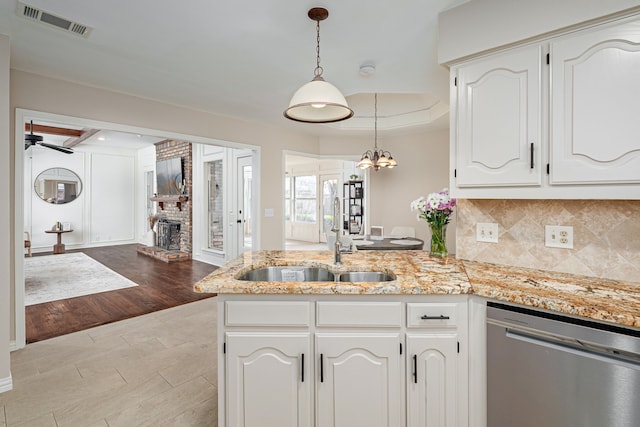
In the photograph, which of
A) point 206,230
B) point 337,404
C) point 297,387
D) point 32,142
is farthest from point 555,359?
point 32,142

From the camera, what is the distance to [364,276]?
1972 mm

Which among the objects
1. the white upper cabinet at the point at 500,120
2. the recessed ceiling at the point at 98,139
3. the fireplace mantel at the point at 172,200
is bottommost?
the fireplace mantel at the point at 172,200

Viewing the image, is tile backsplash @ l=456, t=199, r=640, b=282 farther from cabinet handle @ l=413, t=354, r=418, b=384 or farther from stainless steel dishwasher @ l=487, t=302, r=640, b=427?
cabinet handle @ l=413, t=354, r=418, b=384

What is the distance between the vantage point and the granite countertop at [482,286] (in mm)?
1308

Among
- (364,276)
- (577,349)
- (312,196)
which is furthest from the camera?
(312,196)

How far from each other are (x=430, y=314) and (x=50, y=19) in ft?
9.67

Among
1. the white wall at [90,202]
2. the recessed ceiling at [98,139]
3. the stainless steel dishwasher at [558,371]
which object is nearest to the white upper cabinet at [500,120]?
the stainless steel dishwasher at [558,371]

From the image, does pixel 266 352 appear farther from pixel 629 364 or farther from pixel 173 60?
pixel 173 60

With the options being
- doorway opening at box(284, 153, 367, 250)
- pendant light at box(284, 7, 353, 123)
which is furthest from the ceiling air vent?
doorway opening at box(284, 153, 367, 250)

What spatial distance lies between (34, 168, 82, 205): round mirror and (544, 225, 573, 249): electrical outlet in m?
9.67

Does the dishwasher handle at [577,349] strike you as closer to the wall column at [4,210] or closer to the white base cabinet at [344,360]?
the white base cabinet at [344,360]

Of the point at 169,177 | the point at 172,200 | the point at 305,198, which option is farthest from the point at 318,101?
the point at 305,198

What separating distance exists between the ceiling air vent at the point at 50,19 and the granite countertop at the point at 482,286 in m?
1.96

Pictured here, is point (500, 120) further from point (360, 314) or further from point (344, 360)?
point (344, 360)
